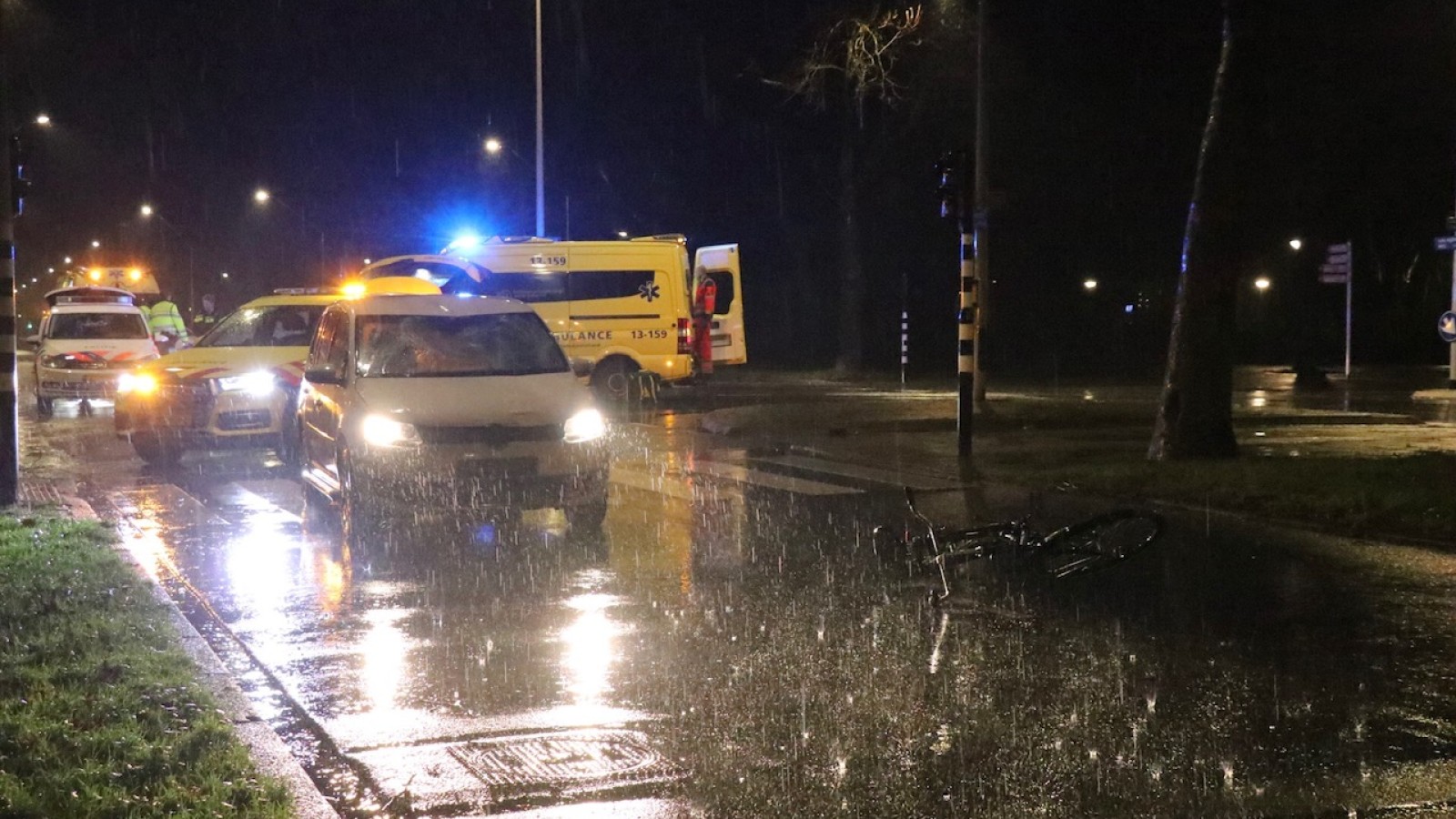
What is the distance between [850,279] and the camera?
3753cm

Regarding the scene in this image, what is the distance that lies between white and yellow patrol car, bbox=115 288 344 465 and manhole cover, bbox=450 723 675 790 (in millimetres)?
10037

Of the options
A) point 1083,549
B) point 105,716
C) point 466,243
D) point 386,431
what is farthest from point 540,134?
point 105,716

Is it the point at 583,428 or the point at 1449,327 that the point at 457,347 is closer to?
the point at 583,428

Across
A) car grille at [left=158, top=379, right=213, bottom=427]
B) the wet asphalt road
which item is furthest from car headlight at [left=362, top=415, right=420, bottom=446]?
car grille at [left=158, top=379, right=213, bottom=427]

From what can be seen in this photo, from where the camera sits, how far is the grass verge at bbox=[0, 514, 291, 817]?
16.3 feet

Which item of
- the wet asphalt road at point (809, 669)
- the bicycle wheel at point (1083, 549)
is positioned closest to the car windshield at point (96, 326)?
the wet asphalt road at point (809, 669)

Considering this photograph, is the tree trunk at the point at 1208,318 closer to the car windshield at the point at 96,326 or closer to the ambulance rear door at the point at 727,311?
the ambulance rear door at the point at 727,311

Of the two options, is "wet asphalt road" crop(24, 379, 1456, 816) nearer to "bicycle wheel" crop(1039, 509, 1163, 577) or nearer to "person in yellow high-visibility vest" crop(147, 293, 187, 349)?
"bicycle wheel" crop(1039, 509, 1163, 577)

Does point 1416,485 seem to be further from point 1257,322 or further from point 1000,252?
point 1257,322

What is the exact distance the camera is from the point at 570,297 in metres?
25.0

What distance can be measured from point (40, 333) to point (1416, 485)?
2041cm

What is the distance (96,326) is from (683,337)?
30.9 ft

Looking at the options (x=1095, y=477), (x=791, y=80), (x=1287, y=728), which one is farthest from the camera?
(x=791, y=80)

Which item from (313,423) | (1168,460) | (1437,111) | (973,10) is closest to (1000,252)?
(1437,111)
